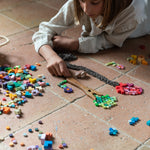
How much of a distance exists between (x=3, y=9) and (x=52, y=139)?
1.39 meters

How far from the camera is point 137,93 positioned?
3.92 feet

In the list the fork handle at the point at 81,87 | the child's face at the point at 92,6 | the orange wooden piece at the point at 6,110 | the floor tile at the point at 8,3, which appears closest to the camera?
the orange wooden piece at the point at 6,110

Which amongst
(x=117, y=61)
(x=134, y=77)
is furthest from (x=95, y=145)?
(x=117, y=61)

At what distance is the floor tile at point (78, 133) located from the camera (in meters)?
0.93

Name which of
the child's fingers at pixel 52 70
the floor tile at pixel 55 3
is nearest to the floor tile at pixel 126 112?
the child's fingers at pixel 52 70

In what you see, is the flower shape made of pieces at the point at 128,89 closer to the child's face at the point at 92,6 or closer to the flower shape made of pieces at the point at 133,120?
the flower shape made of pieces at the point at 133,120

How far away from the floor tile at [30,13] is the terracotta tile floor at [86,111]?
0.30m

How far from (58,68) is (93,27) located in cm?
34

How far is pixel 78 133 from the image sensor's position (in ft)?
3.21

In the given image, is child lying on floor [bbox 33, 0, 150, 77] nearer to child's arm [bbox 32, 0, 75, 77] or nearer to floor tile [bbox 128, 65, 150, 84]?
child's arm [bbox 32, 0, 75, 77]

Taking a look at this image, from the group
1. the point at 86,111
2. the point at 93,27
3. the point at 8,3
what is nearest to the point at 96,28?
the point at 93,27

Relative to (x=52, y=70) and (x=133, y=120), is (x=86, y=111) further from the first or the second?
(x=52, y=70)

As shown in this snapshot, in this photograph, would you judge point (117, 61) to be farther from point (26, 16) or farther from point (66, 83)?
point (26, 16)

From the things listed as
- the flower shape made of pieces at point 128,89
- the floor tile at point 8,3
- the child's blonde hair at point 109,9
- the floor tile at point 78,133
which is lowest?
the floor tile at point 78,133
